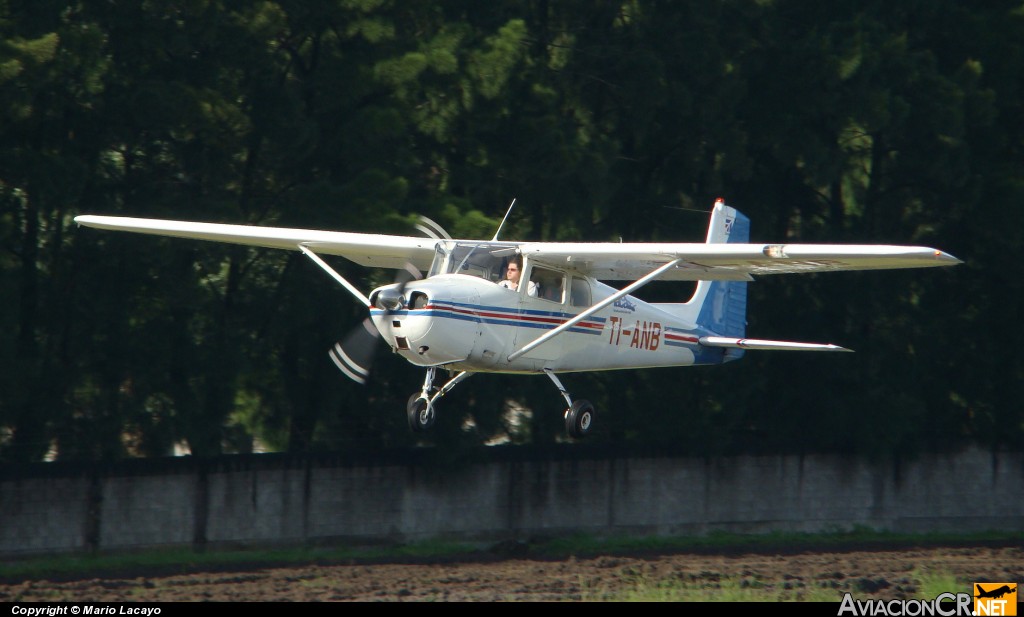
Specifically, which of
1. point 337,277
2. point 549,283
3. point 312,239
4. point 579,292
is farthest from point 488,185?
point 549,283

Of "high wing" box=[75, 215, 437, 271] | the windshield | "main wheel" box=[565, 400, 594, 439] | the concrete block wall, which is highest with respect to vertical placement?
"high wing" box=[75, 215, 437, 271]

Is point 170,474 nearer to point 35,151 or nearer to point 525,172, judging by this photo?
point 35,151

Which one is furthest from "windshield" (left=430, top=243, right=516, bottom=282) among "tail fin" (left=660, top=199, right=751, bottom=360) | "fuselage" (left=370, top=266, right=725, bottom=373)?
"tail fin" (left=660, top=199, right=751, bottom=360)

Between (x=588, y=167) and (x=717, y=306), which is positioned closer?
(x=717, y=306)

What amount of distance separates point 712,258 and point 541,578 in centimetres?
546

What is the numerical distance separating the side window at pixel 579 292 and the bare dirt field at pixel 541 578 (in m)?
3.33

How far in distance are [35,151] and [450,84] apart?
579 centimetres

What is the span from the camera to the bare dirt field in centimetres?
1620

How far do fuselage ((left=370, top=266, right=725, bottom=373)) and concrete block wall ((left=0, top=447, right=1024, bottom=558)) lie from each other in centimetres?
601

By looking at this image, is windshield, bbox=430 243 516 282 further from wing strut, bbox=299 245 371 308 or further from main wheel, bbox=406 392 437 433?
main wheel, bbox=406 392 437 433

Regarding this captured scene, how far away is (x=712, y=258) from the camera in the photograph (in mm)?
14734

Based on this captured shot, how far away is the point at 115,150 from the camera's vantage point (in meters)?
19.6

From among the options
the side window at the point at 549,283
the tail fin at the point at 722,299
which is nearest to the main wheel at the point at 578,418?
the side window at the point at 549,283

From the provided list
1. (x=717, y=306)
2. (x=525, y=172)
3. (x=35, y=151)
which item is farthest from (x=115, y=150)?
(x=717, y=306)
